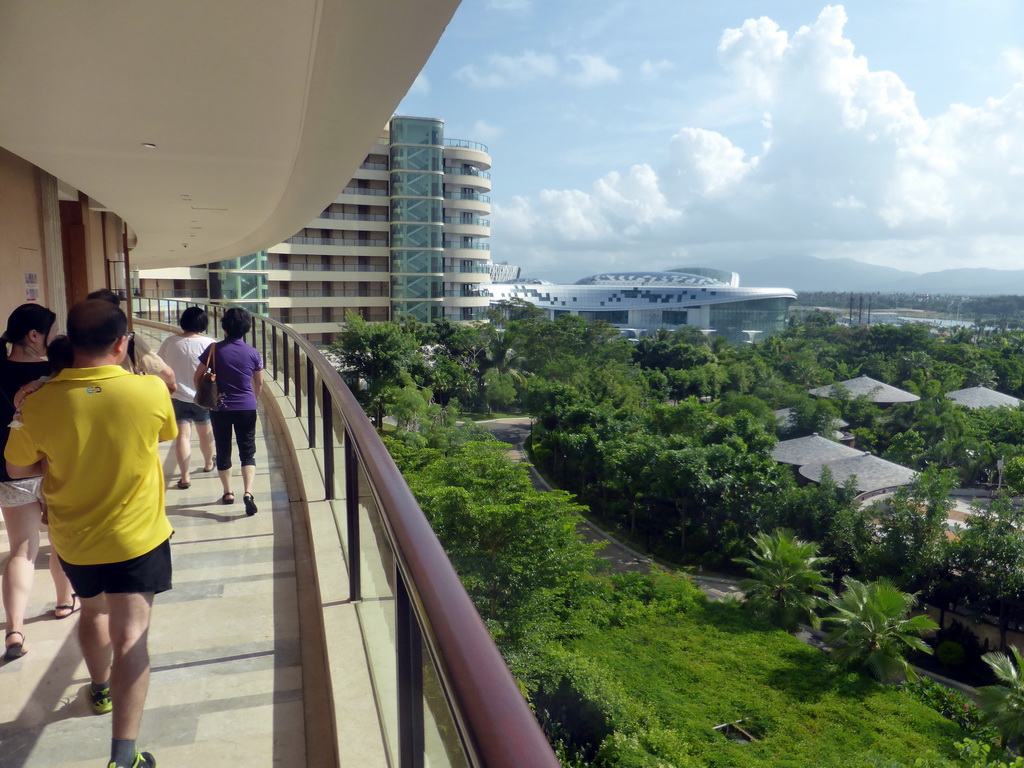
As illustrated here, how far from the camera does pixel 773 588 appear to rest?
15.7 metres

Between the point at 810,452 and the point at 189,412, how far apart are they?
2272 centimetres

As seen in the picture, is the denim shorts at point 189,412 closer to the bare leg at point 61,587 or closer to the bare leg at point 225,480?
the bare leg at point 225,480

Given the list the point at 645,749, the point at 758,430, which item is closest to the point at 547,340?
the point at 758,430

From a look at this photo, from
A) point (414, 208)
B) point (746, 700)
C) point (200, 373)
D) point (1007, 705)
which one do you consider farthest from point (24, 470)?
point (414, 208)

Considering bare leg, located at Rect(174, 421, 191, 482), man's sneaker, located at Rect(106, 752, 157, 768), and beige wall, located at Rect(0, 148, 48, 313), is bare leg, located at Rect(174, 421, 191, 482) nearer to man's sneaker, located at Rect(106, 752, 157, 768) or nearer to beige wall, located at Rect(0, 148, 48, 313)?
beige wall, located at Rect(0, 148, 48, 313)

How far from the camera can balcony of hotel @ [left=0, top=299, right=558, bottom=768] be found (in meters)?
0.87

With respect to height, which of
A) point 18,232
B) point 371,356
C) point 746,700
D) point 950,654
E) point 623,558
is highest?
point 18,232

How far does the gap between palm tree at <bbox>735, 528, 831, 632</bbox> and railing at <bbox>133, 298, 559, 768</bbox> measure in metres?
14.8

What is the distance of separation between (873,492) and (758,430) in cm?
351

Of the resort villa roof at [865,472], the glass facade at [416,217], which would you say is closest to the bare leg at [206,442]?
the resort villa roof at [865,472]

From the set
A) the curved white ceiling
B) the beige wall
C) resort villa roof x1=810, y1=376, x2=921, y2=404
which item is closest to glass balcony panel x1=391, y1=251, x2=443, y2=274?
resort villa roof x1=810, y1=376, x2=921, y2=404

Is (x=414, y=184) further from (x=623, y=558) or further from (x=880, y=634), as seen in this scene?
(x=880, y=634)

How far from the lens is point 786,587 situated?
15602 mm

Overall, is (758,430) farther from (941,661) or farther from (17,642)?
(17,642)
